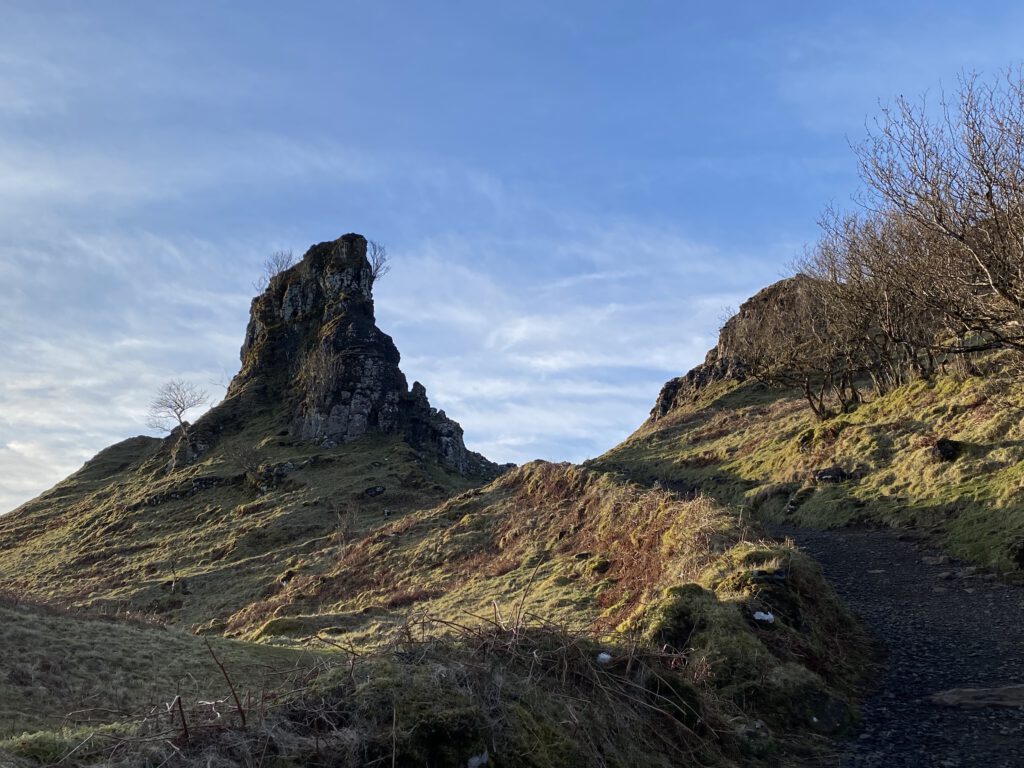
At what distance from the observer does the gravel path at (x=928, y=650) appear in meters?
6.81

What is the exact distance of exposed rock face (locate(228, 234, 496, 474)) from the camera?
75.3 meters

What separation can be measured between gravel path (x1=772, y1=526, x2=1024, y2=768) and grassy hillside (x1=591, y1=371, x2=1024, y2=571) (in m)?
1.49

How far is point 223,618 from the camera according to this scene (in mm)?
33812

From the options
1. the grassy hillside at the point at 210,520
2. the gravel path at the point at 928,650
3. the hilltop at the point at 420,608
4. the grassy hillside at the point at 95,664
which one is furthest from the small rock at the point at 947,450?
the grassy hillside at the point at 210,520

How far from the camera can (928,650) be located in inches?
402

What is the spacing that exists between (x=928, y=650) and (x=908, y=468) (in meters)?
13.9

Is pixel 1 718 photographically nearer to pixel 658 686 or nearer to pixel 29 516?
pixel 658 686

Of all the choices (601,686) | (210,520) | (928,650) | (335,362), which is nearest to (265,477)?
(210,520)

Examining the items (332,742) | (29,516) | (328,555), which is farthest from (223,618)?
(29,516)

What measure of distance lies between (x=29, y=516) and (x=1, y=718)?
77.8 metres

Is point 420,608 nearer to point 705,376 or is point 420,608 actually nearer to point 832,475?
point 832,475

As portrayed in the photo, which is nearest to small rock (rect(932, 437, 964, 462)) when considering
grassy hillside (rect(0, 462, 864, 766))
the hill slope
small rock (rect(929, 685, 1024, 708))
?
grassy hillside (rect(0, 462, 864, 766))

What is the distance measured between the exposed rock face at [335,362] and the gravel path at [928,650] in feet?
201

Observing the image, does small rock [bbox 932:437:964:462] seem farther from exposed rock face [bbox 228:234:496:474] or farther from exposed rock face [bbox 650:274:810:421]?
exposed rock face [bbox 228:234:496:474]
